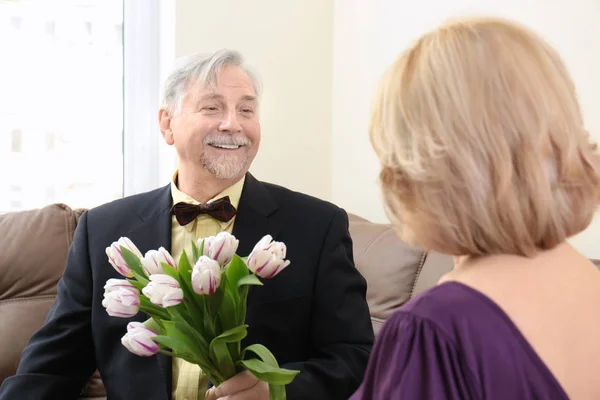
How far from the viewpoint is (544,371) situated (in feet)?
2.84

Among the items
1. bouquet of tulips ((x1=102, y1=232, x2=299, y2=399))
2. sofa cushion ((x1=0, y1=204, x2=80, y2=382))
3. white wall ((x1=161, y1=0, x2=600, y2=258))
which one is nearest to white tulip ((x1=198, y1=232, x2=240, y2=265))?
bouquet of tulips ((x1=102, y1=232, x2=299, y2=399))

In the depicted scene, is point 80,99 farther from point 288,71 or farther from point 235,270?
point 235,270

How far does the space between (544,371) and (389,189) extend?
10.9 inches

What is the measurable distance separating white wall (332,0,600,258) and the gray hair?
1.07 meters

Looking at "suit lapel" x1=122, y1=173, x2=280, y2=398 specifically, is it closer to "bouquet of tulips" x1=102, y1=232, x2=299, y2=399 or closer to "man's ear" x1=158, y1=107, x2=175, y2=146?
"man's ear" x1=158, y1=107, x2=175, y2=146

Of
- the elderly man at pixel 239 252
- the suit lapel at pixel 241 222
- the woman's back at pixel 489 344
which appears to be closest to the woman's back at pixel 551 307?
the woman's back at pixel 489 344

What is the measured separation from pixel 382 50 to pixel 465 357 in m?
2.60

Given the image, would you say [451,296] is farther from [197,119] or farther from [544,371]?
[197,119]

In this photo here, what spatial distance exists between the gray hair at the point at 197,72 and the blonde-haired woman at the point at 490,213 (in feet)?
3.66

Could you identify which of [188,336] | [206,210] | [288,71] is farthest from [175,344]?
[288,71]

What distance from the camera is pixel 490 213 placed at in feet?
2.94

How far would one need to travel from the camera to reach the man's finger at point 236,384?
55.9 inches

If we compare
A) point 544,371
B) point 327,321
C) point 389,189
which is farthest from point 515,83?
point 327,321

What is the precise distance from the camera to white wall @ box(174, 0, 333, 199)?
335 centimetres
